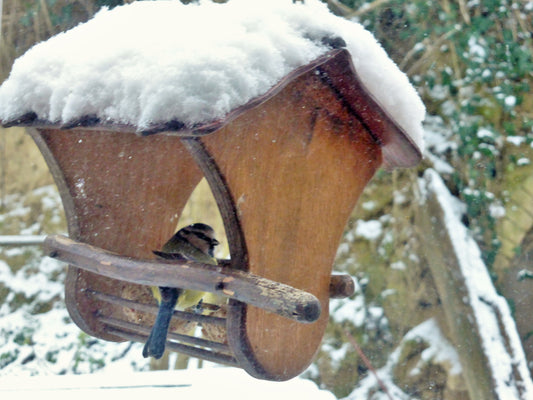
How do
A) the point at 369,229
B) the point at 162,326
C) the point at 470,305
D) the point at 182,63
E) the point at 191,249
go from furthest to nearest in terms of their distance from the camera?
1. the point at 369,229
2. the point at 470,305
3. the point at 191,249
4. the point at 162,326
5. the point at 182,63

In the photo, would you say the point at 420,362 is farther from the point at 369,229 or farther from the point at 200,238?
the point at 200,238

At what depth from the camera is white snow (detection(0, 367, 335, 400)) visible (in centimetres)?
124

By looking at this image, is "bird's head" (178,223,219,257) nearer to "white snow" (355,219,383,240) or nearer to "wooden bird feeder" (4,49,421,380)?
"wooden bird feeder" (4,49,421,380)

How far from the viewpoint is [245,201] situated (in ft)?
2.72

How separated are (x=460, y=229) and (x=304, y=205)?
1591mm

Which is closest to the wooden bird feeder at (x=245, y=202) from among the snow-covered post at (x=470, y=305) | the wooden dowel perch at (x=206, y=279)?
the wooden dowel perch at (x=206, y=279)

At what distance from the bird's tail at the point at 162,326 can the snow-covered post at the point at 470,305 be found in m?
1.53

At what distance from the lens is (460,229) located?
2.35 m

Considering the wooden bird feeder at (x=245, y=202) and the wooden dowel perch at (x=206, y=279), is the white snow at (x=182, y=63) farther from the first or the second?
the wooden dowel perch at (x=206, y=279)

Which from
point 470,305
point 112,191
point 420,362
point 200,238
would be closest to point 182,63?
point 200,238

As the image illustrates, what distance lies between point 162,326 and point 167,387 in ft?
1.65

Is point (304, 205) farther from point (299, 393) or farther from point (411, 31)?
point (411, 31)

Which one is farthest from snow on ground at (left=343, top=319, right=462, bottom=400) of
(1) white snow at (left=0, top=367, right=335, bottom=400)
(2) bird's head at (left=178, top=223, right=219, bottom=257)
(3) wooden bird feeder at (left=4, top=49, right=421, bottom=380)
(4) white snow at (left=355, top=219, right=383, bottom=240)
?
(2) bird's head at (left=178, top=223, right=219, bottom=257)

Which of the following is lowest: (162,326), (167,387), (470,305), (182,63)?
(470,305)
